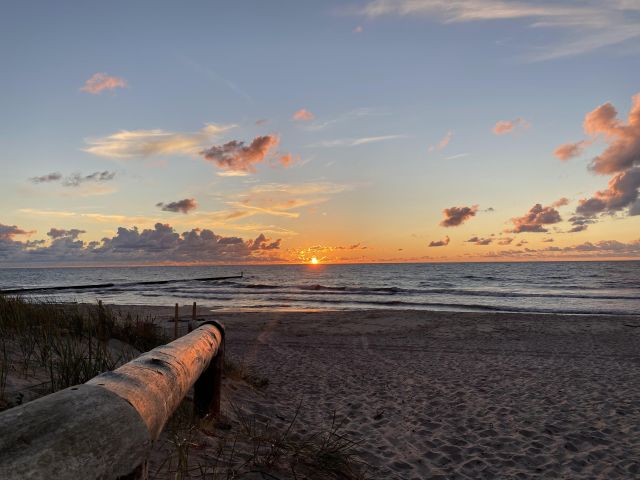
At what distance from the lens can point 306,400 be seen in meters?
8.38

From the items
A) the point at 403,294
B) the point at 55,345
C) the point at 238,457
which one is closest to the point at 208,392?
the point at 238,457

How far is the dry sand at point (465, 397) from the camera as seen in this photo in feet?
19.1

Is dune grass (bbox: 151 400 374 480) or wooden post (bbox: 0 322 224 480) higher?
wooden post (bbox: 0 322 224 480)

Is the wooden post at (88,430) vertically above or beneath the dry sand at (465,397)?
above

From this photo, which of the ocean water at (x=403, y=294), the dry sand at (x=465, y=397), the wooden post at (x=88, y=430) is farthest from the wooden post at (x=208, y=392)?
the ocean water at (x=403, y=294)

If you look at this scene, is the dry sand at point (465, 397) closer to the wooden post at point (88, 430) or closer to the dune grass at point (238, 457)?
the dune grass at point (238, 457)

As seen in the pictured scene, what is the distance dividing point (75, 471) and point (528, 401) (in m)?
8.59

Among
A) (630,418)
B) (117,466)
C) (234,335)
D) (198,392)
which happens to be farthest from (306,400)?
(234,335)

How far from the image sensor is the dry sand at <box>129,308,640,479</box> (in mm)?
5816

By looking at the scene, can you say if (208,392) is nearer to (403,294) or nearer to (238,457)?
(238,457)

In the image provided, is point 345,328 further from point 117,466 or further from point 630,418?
point 117,466

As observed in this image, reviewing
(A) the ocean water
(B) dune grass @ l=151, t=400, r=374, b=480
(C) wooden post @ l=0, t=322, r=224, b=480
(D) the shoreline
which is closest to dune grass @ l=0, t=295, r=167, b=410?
(B) dune grass @ l=151, t=400, r=374, b=480

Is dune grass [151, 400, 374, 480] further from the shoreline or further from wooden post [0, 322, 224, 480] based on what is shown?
wooden post [0, 322, 224, 480]

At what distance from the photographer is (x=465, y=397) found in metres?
8.65
